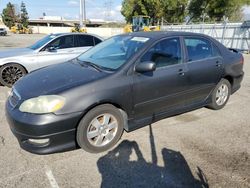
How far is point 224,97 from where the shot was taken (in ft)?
16.3

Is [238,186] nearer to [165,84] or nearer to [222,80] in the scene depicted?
[165,84]

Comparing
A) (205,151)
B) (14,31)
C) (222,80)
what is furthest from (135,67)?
(14,31)

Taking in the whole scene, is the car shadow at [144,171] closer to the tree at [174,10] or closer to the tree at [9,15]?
the tree at [174,10]

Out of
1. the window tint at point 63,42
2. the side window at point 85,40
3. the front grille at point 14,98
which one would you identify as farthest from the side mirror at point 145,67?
the side window at point 85,40

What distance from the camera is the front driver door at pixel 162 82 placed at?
350 cm

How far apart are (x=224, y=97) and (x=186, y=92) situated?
1348 millimetres

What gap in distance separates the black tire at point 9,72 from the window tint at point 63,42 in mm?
1050

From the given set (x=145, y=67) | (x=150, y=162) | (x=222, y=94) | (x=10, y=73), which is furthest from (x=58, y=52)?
(x=150, y=162)

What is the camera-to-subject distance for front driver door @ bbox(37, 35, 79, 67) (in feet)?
21.9

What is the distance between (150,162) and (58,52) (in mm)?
4907

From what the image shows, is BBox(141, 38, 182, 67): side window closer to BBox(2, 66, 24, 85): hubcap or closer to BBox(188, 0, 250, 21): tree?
BBox(2, 66, 24, 85): hubcap

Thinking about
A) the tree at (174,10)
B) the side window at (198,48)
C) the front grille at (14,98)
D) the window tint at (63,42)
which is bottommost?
the front grille at (14,98)

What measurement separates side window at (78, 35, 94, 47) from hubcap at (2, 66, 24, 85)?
2015 millimetres

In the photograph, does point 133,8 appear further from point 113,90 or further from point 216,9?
point 113,90
